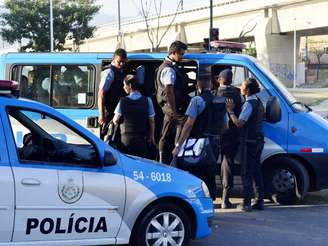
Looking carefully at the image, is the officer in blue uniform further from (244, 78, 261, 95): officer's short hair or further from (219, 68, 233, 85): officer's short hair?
(244, 78, 261, 95): officer's short hair

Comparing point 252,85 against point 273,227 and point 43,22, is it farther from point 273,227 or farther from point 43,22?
point 43,22

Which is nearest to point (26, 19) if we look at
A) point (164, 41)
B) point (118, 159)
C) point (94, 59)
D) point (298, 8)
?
point (164, 41)

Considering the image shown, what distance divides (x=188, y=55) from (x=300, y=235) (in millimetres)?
2908

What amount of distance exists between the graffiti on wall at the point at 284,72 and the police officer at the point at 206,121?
5019 cm

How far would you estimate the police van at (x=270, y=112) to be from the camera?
8062 millimetres

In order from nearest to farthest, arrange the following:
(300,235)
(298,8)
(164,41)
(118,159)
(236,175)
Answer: (118,159) < (300,235) < (236,175) < (298,8) < (164,41)

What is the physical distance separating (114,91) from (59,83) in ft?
3.45

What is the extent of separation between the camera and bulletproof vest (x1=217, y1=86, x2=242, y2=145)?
7.67m

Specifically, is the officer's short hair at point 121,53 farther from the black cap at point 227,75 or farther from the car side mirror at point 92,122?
the black cap at point 227,75

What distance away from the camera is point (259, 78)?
8.12m

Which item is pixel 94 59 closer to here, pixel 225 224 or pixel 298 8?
pixel 225 224

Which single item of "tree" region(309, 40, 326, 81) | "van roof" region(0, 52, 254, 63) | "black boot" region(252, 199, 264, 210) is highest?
"tree" region(309, 40, 326, 81)

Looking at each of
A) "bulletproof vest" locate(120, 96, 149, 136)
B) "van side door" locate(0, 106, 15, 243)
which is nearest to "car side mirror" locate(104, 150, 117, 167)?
"van side door" locate(0, 106, 15, 243)

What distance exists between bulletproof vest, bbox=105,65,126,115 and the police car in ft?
8.02
